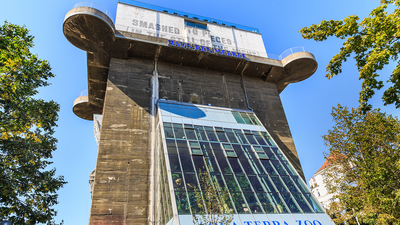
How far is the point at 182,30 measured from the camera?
28.2m

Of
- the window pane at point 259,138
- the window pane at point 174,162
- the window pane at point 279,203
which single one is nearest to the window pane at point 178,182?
the window pane at point 174,162

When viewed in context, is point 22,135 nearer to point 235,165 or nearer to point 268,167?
point 235,165

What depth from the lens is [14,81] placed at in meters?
12.5

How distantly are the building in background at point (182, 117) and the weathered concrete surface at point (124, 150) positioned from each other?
2.8 inches

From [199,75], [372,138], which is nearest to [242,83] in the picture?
[199,75]

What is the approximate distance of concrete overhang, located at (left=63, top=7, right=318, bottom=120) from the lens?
2032cm

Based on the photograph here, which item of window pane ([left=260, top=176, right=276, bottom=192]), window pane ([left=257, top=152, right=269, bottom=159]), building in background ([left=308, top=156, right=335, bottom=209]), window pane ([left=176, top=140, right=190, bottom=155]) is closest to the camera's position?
window pane ([left=260, top=176, right=276, bottom=192])

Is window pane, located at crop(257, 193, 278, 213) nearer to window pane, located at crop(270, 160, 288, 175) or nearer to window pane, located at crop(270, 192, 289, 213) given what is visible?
window pane, located at crop(270, 192, 289, 213)

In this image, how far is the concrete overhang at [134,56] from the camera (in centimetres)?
2032

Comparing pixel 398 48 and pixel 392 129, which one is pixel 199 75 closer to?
pixel 392 129

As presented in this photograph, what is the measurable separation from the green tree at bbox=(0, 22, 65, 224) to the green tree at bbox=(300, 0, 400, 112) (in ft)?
47.2

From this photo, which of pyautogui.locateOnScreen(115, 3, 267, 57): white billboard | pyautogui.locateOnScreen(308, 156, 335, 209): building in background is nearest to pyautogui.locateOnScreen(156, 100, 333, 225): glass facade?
pyautogui.locateOnScreen(115, 3, 267, 57): white billboard

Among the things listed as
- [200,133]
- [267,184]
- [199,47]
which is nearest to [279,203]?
[267,184]

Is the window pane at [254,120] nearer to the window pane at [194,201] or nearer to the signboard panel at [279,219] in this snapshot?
the signboard panel at [279,219]
